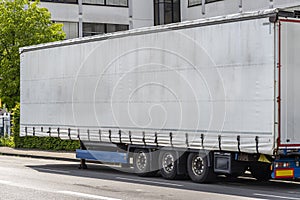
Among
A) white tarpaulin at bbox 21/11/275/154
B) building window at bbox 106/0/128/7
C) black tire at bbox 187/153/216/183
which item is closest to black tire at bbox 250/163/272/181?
black tire at bbox 187/153/216/183

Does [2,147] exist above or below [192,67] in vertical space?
below

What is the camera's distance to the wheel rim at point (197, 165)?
19109 millimetres

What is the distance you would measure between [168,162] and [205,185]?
74.7 inches

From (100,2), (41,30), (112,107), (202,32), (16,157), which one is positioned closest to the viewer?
(202,32)

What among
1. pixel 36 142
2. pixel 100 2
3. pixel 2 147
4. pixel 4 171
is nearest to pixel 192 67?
pixel 4 171

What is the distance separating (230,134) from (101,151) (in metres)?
5.99

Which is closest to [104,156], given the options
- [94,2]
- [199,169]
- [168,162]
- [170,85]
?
[168,162]

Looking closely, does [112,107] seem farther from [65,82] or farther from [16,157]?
[16,157]

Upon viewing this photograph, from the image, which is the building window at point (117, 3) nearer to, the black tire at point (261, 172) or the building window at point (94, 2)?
the building window at point (94, 2)

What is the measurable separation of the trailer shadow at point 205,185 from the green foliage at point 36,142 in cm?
839

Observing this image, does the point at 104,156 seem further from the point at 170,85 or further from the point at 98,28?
the point at 98,28

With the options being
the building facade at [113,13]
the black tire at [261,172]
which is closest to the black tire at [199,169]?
the black tire at [261,172]

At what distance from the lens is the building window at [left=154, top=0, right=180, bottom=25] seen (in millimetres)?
51447

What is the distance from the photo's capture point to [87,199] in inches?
603
